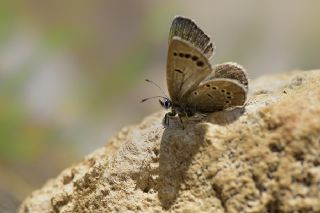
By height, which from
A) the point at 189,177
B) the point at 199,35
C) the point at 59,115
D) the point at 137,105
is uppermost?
the point at 137,105

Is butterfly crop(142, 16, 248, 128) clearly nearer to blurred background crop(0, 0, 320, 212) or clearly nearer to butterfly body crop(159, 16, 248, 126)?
butterfly body crop(159, 16, 248, 126)

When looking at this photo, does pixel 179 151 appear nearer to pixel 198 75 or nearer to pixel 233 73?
pixel 198 75

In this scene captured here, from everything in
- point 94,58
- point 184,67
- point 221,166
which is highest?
point 94,58

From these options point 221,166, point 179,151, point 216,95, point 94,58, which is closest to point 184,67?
point 216,95

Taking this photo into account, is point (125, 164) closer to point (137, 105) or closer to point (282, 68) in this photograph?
point (137, 105)

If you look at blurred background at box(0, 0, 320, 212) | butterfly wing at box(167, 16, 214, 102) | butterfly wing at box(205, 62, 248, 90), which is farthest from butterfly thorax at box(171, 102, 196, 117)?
blurred background at box(0, 0, 320, 212)

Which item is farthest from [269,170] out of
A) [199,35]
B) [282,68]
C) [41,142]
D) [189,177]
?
[282,68]
